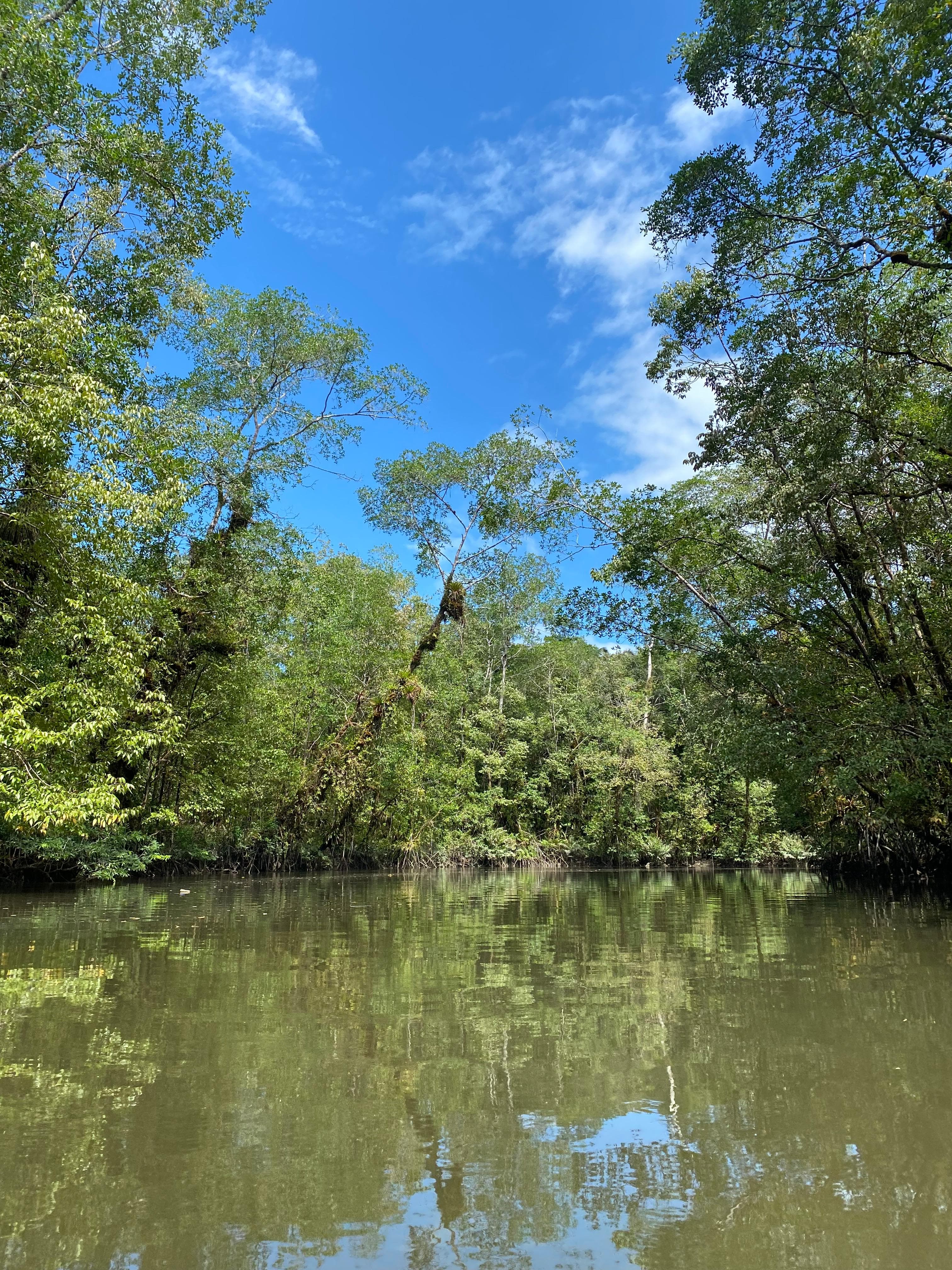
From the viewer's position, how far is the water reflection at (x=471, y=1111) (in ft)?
6.53

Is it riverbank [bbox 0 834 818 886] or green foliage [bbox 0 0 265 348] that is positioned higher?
green foliage [bbox 0 0 265 348]

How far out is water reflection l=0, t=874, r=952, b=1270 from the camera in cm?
199

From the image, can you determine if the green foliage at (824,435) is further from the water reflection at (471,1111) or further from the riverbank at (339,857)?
the riverbank at (339,857)

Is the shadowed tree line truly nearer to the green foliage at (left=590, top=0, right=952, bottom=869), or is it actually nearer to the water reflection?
the green foliage at (left=590, top=0, right=952, bottom=869)

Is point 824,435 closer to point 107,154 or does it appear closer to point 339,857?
point 107,154

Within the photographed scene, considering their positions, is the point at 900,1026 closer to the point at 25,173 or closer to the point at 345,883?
the point at 25,173

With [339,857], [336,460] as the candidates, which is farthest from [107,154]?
[339,857]

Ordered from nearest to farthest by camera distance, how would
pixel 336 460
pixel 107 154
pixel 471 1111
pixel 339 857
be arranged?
1. pixel 471 1111
2. pixel 107 154
3. pixel 336 460
4. pixel 339 857

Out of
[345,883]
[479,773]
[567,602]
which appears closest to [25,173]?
[567,602]

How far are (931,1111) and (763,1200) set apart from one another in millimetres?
1177

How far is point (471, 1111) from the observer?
2.85 metres

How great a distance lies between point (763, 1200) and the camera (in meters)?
A: 2.17

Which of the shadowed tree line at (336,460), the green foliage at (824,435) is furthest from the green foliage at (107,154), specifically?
the green foliage at (824,435)

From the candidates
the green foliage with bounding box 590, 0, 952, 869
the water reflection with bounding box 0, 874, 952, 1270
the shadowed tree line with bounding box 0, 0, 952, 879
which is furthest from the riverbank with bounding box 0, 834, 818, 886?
the green foliage with bounding box 590, 0, 952, 869
